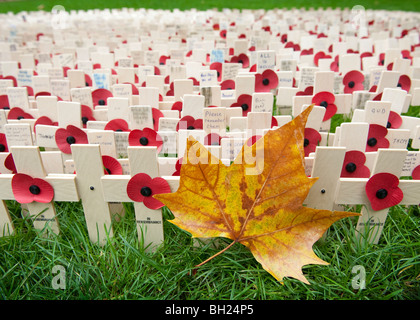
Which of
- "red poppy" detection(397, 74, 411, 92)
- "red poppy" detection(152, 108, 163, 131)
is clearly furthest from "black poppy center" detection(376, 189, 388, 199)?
"red poppy" detection(397, 74, 411, 92)

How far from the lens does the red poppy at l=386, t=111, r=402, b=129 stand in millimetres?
1736

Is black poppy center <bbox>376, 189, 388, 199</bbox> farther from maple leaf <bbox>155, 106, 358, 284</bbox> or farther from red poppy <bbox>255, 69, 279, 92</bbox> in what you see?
red poppy <bbox>255, 69, 279, 92</bbox>

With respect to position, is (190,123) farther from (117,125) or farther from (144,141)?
(117,125)

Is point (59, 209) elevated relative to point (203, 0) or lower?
lower

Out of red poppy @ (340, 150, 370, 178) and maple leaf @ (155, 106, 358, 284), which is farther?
red poppy @ (340, 150, 370, 178)

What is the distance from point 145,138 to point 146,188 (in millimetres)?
408

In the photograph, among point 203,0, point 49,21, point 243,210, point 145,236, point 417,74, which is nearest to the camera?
point 243,210

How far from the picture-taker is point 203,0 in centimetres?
944

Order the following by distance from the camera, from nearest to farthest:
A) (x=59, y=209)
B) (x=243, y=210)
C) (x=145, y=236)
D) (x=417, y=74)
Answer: (x=243, y=210), (x=145, y=236), (x=59, y=209), (x=417, y=74)

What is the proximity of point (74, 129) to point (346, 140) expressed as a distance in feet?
4.10

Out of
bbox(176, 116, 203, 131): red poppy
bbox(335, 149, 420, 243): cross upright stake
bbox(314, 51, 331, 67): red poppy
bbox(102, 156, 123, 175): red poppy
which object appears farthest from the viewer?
bbox(314, 51, 331, 67): red poppy

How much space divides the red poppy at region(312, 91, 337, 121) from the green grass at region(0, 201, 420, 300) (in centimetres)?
78
